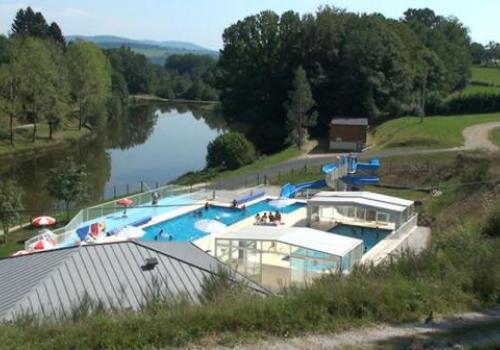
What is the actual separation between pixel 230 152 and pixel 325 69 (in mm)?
21743

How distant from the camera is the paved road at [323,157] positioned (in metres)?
41.5

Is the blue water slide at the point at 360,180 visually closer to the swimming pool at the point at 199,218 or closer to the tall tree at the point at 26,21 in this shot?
the swimming pool at the point at 199,218

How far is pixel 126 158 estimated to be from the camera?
6444 centimetres

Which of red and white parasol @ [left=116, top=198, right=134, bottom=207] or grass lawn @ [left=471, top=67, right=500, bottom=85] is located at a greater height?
grass lawn @ [left=471, top=67, right=500, bottom=85]

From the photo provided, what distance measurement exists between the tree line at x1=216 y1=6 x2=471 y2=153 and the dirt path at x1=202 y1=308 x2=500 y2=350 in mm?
51079

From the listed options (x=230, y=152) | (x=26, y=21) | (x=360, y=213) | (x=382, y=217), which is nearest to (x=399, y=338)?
(x=382, y=217)

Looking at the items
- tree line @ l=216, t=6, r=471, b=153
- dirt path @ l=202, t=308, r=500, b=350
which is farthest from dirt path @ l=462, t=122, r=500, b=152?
dirt path @ l=202, t=308, r=500, b=350

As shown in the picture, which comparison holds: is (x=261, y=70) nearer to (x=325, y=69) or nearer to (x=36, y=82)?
(x=325, y=69)

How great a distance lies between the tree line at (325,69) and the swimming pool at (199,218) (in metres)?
25.0

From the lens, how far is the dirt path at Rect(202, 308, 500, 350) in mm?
7375

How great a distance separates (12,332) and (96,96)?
76624 mm

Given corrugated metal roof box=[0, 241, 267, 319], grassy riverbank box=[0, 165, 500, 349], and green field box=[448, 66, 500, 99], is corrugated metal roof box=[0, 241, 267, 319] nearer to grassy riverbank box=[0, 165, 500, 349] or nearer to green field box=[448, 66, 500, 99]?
grassy riverbank box=[0, 165, 500, 349]

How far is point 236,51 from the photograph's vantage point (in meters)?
73.2

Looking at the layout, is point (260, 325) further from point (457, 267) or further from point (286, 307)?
point (457, 267)
